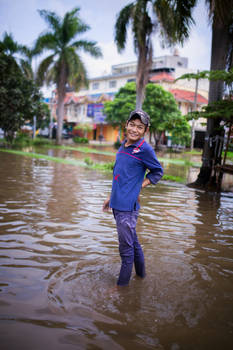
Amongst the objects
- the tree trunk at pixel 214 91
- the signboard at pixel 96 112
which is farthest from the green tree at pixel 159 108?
the tree trunk at pixel 214 91

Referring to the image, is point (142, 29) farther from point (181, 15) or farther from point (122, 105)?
point (122, 105)

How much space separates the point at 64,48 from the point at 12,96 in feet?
24.1

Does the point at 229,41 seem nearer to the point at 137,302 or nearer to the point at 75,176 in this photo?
the point at 75,176

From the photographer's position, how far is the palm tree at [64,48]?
26703mm

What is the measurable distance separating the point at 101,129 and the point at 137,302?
4864cm

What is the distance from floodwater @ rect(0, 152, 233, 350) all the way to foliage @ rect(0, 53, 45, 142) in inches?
716

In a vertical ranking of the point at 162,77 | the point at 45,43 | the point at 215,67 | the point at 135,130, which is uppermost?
the point at 162,77


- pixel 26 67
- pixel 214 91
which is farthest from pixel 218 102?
pixel 26 67

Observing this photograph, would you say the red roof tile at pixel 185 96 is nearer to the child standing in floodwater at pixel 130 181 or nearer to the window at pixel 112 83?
the window at pixel 112 83

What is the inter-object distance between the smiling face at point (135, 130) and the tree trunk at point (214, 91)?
7.63 metres

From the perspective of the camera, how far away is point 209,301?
300 centimetres

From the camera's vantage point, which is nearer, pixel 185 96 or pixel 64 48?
pixel 64 48

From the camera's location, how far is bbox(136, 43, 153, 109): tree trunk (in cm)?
1541

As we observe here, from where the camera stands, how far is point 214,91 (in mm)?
10289
